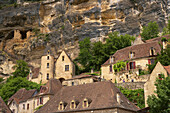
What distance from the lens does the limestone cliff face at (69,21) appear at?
65.2 m

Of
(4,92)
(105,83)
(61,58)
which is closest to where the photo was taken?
(105,83)

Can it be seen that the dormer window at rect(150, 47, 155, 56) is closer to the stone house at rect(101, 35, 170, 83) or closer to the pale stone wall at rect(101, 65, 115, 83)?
the stone house at rect(101, 35, 170, 83)

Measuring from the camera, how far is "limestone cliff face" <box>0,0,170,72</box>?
65250 millimetres

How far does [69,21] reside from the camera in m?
72.3

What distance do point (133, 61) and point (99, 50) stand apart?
1464 cm

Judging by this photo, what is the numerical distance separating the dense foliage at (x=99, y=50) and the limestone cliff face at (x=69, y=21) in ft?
20.8

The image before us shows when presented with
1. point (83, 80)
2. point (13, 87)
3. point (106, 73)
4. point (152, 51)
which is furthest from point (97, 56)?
point (13, 87)

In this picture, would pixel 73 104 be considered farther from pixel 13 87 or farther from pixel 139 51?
pixel 13 87

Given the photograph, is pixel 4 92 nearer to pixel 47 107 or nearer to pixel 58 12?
pixel 47 107

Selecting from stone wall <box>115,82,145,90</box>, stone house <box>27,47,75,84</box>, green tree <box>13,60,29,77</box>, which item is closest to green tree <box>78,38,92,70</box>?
stone house <box>27,47,75,84</box>

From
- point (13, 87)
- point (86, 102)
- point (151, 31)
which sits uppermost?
point (151, 31)

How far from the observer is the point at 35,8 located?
82.8 metres

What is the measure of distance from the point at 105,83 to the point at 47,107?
8.58 meters

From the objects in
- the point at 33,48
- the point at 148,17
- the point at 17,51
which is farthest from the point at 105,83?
the point at 17,51
